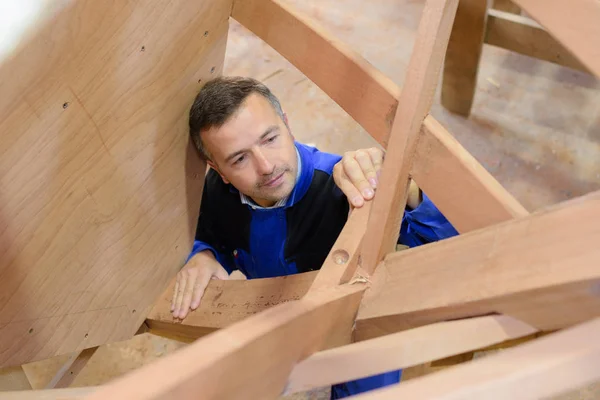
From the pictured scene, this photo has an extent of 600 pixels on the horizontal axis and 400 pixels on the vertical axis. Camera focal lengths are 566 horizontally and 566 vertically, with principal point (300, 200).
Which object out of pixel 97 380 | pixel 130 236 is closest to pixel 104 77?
pixel 130 236

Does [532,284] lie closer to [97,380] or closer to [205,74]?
[205,74]

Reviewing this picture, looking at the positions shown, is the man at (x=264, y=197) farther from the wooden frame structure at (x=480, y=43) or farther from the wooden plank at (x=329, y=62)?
the wooden frame structure at (x=480, y=43)

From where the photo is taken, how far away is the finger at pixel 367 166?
834mm

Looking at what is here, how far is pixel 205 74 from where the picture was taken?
1.04 metres

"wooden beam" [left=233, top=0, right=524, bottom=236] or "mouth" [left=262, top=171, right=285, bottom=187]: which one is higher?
"wooden beam" [left=233, top=0, right=524, bottom=236]

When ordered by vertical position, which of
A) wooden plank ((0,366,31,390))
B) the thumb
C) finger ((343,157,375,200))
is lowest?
the thumb

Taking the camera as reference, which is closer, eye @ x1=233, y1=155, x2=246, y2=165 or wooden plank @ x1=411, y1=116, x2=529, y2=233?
wooden plank @ x1=411, y1=116, x2=529, y2=233

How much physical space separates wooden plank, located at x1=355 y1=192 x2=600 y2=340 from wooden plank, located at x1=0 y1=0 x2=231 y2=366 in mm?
473

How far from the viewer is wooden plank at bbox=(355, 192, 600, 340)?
0.43 m

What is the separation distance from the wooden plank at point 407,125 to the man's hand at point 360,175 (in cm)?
7

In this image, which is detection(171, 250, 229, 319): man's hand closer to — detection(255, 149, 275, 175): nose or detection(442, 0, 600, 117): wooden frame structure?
detection(255, 149, 275, 175): nose

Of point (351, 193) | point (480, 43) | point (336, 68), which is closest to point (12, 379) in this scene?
point (351, 193)

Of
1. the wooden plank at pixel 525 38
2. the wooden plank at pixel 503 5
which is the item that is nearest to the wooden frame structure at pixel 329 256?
the wooden plank at pixel 525 38

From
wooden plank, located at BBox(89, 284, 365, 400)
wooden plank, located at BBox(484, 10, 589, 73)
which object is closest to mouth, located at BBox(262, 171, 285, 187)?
wooden plank, located at BBox(89, 284, 365, 400)
